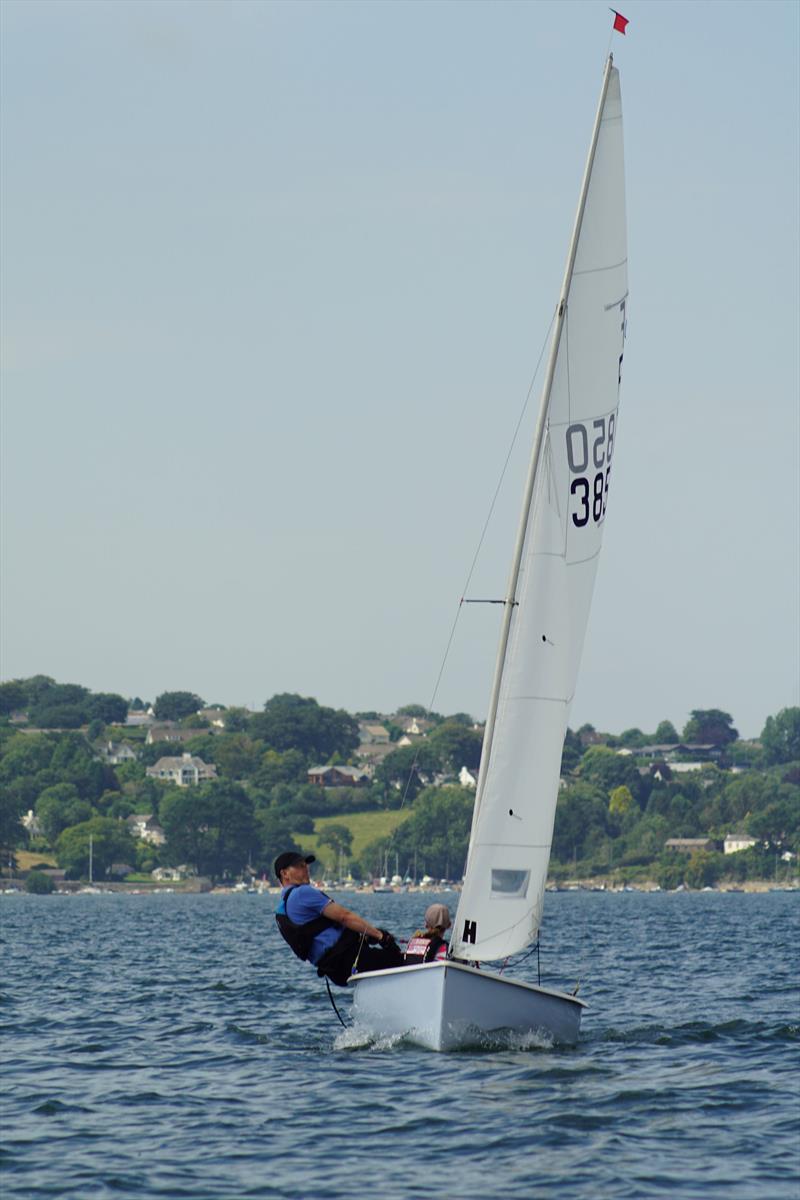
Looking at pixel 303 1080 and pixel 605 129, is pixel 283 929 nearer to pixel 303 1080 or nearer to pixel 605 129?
pixel 303 1080

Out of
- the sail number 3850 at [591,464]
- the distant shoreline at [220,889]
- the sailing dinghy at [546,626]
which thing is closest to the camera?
the sailing dinghy at [546,626]

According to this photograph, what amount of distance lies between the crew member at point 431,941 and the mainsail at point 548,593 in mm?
318

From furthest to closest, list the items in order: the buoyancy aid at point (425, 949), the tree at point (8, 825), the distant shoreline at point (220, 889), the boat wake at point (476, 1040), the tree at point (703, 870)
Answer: the tree at point (703, 870), the tree at point (8, 825), the distant shoreline at point (220, 889), the buoyancy aid at point (425, 949), the boat wake at point (476, 1040)

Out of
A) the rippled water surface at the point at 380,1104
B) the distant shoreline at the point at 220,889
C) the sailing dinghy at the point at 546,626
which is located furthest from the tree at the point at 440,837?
the sailing dinghy at the point at 546,626

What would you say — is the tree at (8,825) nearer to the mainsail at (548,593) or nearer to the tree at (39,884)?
the tree at (39,884)

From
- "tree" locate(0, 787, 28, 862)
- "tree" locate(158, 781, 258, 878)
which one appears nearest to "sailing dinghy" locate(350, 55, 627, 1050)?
"tree" locate(158, 781, 258, 878)

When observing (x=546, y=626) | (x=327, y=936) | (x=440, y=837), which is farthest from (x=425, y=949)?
(x=440, y=837)

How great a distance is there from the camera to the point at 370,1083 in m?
18.6

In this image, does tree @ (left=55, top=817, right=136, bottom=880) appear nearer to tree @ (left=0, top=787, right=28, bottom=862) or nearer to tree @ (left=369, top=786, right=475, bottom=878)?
tree @ (left=0, top=787, right=28, bottom=862)

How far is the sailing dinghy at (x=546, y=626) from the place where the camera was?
2016cm

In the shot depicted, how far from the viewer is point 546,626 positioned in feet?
67.4

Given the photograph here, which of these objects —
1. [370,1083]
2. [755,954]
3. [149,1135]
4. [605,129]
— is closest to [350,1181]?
[149,1135]

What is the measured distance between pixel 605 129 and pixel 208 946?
39.7m

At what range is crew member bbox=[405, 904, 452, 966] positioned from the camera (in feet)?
66.6
